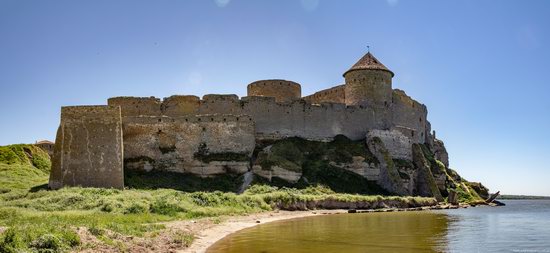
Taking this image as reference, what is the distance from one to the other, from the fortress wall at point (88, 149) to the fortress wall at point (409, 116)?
21.5m

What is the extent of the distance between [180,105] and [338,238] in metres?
19.9

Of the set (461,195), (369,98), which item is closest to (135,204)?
(369,98)

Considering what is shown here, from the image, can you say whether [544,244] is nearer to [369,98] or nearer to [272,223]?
[272,223]

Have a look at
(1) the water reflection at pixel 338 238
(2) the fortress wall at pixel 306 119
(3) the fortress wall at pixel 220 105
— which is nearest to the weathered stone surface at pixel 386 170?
(2) the fortress wall at pixel 306 119

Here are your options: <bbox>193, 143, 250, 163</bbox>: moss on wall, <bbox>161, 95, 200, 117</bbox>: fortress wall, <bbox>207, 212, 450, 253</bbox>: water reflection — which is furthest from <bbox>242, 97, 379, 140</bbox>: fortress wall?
<bbox>207, 212, 450, 253</bbox>: water reflection

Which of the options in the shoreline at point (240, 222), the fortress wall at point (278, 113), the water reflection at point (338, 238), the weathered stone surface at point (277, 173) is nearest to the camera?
the water reflection at point (338, 238)

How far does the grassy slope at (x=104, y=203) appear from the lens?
10.1 meters

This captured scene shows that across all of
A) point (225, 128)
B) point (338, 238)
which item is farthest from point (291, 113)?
point (338, 238)

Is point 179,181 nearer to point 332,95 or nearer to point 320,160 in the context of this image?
point 320,160

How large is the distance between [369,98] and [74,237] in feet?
98.0

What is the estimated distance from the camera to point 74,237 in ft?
32.9

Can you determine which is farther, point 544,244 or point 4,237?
point 544,244

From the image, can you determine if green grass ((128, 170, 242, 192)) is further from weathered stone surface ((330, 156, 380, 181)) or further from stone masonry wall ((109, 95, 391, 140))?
weathered stone surface ((330, 156, 380, 181))

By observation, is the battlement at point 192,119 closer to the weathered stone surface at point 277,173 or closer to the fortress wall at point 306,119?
the fortress wall at point 306,119
